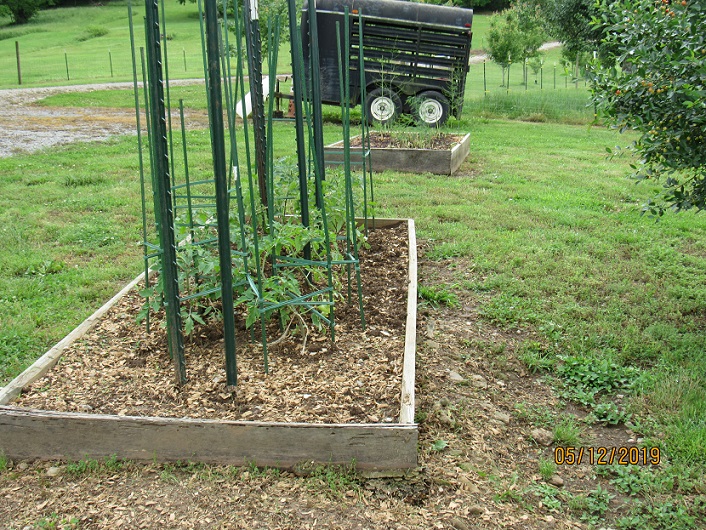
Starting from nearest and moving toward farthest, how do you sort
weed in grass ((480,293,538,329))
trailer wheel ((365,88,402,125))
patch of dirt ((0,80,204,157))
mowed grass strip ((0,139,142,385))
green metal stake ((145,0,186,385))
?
1. green metal stake ((145,0,186,385))
2. mowed grass strip ((0,139,142,385))
3. weed in grass ((480,293,538,329))
4. patch of dirt ((0,80,204,157))
5. trailer wheel ((365,88,402,125))

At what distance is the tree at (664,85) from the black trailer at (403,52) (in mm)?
8426

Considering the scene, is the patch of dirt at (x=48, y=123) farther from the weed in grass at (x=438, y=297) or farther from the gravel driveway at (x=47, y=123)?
the weed in grass at (x=438, y=297)

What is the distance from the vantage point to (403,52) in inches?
494

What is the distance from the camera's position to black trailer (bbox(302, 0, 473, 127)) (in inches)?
482

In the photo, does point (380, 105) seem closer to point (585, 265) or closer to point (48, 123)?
point (48, 123)

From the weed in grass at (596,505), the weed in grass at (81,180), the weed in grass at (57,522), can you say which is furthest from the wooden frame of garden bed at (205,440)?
the weed in grass at (81,180)

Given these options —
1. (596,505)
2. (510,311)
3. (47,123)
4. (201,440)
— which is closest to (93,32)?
(47,123)

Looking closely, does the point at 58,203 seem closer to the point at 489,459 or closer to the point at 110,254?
the point at 110,254

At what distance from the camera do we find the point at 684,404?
312cm

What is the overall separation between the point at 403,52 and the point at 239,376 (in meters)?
10.6

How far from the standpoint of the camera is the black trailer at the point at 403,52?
12.2 metres

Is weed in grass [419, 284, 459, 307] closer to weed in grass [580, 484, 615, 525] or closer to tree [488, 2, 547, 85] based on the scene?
weed in grass [580, 484, 615, 525]

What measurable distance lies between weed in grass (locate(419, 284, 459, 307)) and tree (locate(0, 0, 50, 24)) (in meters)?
53.9
